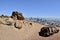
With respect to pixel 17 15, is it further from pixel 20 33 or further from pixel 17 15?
pixel 20 33

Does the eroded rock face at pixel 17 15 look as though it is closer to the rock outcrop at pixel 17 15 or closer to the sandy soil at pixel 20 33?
the rock outcrop at pixel 17 15

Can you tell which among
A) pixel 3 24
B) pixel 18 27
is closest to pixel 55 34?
pixel 18 27

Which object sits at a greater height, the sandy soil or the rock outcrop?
the rock outcrop

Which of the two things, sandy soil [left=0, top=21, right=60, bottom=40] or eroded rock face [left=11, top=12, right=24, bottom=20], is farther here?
eroded rock face [left=11, top=12, right=24, bottom=20]

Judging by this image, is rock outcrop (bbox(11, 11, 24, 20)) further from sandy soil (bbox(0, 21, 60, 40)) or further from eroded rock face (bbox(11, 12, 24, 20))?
sandy soil (bbox(0, 21, 60, 40))

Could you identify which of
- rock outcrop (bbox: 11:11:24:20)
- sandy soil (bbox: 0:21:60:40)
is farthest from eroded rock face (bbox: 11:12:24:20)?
sandy soil (bbox: 0:21:60:40)

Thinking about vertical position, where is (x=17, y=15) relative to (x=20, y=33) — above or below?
above

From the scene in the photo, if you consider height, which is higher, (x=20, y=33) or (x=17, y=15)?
(x=17, y=15)

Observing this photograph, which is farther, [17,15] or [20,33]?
[17,15]

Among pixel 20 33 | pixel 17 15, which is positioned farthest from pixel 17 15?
pixel 20 33

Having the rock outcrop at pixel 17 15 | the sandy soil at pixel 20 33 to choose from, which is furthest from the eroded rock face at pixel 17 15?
the sandy soil at pixel 20 33

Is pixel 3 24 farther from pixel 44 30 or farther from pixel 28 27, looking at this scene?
pixel 44 30

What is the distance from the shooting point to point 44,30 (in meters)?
29.4

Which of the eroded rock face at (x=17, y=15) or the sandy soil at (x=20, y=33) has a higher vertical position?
the eroded rock face at (x=17, y=15)
